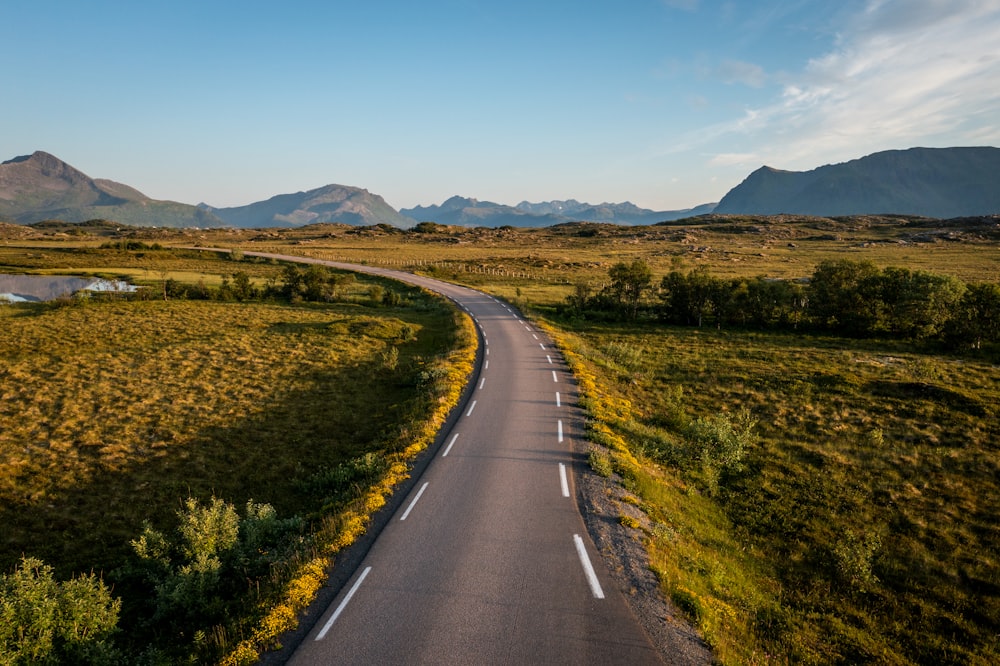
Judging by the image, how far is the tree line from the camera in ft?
106

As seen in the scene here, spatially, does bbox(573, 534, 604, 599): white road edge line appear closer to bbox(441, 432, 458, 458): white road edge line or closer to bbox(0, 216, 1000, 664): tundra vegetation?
bbox(0, 216, 1000, 664): tundra vegetation

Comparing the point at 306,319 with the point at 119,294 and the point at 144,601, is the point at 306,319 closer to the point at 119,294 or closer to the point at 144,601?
the point at 119,294

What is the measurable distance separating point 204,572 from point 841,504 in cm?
1890

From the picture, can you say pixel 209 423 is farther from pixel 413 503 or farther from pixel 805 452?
pixel 805 452

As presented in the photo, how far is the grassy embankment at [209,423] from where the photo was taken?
1209cm

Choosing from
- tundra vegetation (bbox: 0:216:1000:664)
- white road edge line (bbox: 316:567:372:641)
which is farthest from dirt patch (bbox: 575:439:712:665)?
white road edge line (bbox: 316:567:372:641)

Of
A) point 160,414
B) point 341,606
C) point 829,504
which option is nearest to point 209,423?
point 160,414

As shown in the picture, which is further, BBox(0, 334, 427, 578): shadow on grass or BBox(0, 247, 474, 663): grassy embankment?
BBox(0, 334, 427, 578): shadow on grass

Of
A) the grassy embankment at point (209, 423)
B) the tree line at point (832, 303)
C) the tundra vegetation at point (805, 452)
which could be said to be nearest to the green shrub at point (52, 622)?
the grassy embankment at point (209, 423)

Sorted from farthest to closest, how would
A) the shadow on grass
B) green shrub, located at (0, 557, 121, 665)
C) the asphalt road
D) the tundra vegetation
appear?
1. the shadow on grass
2. the tundra vegetation
3. the asphalt road
4. green shrub, located at (0, 557, 121, 665)

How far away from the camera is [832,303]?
38219 millimetres

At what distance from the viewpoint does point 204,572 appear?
9.64 metres

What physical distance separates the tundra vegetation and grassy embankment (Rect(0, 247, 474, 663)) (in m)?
1.22

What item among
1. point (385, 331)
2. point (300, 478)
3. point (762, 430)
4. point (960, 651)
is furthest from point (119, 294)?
point (960, 651)
